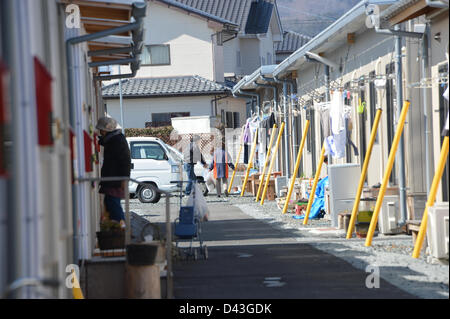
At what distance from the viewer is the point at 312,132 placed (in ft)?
72.8

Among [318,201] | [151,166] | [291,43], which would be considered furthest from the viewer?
[291,43]

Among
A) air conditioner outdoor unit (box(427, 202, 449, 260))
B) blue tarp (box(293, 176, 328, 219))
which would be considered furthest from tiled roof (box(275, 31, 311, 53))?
air conditioner outdoor unit (box(427, 202, 449, 260))

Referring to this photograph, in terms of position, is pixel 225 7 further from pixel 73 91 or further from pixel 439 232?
pixel 73 91

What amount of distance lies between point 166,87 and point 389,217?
26.0m

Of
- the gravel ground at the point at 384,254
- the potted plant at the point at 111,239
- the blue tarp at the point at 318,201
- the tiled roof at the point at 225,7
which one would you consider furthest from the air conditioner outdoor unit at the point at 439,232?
the tiled roof at the point at 225,7

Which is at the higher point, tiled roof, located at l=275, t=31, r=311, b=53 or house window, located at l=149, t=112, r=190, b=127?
tiled roof, located at l=275, t=31, r=311, b=53

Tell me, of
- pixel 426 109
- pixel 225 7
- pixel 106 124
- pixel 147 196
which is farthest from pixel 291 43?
pixel 106 124

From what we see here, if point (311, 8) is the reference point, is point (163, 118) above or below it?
below

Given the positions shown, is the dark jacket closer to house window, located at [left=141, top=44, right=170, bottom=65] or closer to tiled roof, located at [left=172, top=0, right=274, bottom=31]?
house window, located at [left=141, top=44, right=170, bottom=65]

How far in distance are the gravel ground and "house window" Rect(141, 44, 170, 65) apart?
21996mm

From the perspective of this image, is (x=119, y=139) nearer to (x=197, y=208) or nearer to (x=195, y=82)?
(x=197, y=208)

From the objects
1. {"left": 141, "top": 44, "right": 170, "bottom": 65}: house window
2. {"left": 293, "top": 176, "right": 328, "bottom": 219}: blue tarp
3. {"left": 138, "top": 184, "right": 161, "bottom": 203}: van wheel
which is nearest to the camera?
{"left": 293, "top": 176, "right": 328, "bottom": 219}: blue tarp

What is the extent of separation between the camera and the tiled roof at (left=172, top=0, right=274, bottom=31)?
4812cm

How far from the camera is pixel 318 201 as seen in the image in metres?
16.9
